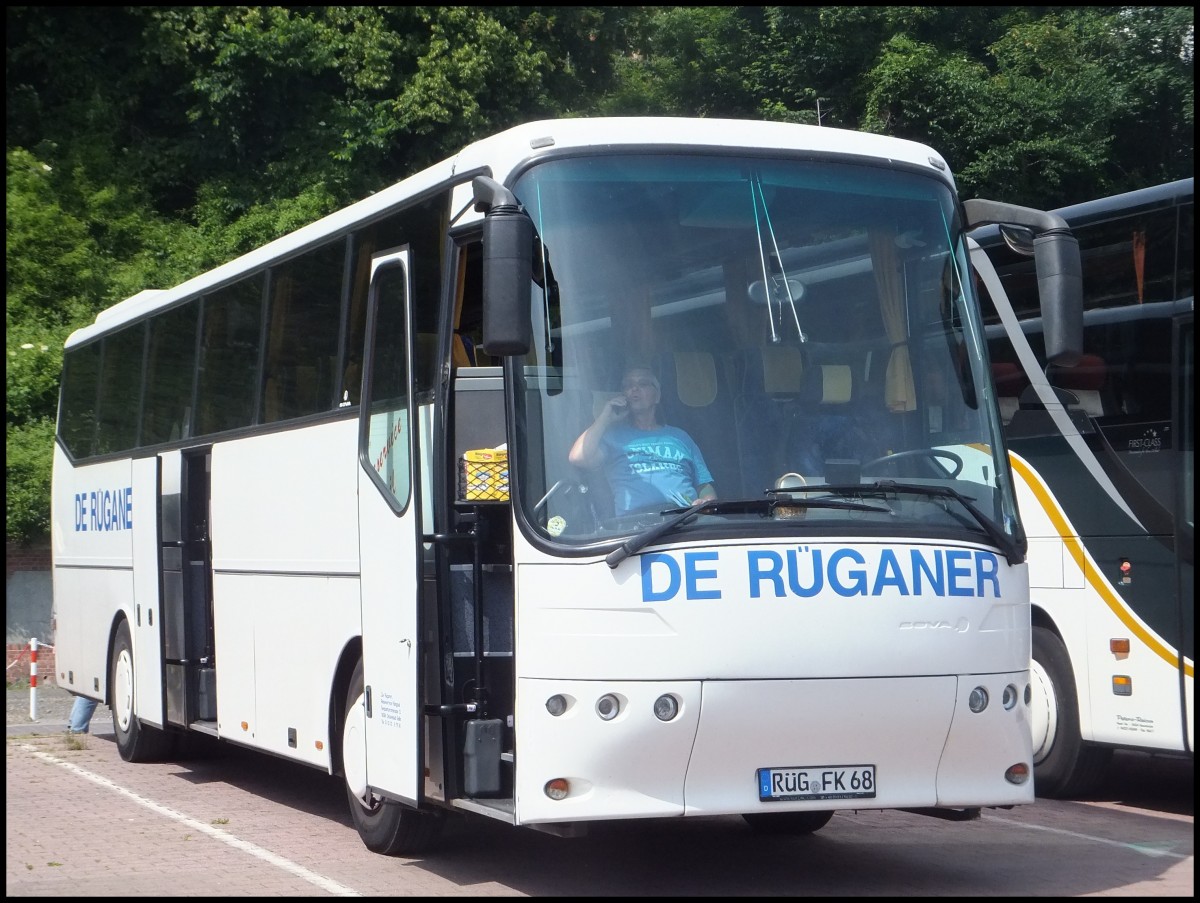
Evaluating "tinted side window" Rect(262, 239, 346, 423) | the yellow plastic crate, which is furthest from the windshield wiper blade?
"tinted side window" Rect(262, 239, 346, 423)

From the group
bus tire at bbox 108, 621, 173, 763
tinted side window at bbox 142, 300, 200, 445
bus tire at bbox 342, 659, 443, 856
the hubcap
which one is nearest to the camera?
bus tire at bbox 342, 659, 443, 856

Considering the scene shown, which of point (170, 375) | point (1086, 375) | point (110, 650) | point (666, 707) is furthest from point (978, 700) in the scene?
point (110, 650)

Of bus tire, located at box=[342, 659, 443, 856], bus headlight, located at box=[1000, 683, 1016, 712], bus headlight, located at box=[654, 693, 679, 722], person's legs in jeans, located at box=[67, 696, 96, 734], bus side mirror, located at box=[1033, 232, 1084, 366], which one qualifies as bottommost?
person's legs in jeans, located at box=[67, 696, 96, 734]

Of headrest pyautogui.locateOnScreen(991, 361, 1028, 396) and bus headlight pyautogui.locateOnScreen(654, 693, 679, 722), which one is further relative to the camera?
headrest pyautogui.locateOnScreen(991, 361, 1028, 396)

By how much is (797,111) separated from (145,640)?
22157 millimetres

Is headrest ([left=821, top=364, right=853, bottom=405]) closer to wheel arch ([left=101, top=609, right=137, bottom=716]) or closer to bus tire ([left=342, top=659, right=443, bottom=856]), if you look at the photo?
bus tire ([left=342, top=659, right=443, bottom=856])

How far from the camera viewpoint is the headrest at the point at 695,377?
23.7ft

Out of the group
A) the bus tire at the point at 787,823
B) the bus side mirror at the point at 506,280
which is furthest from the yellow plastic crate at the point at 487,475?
the bus tire at the point at 787,823

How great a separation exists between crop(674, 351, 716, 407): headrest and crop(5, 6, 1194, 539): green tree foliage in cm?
2081

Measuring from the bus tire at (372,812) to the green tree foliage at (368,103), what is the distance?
18803 mm

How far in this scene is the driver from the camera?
23.1 feet

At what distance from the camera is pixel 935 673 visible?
7121 mm

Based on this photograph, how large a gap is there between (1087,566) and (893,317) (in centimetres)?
361

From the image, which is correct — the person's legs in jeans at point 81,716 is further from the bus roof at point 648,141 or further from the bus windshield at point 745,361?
the bus windshield at point 745,361
